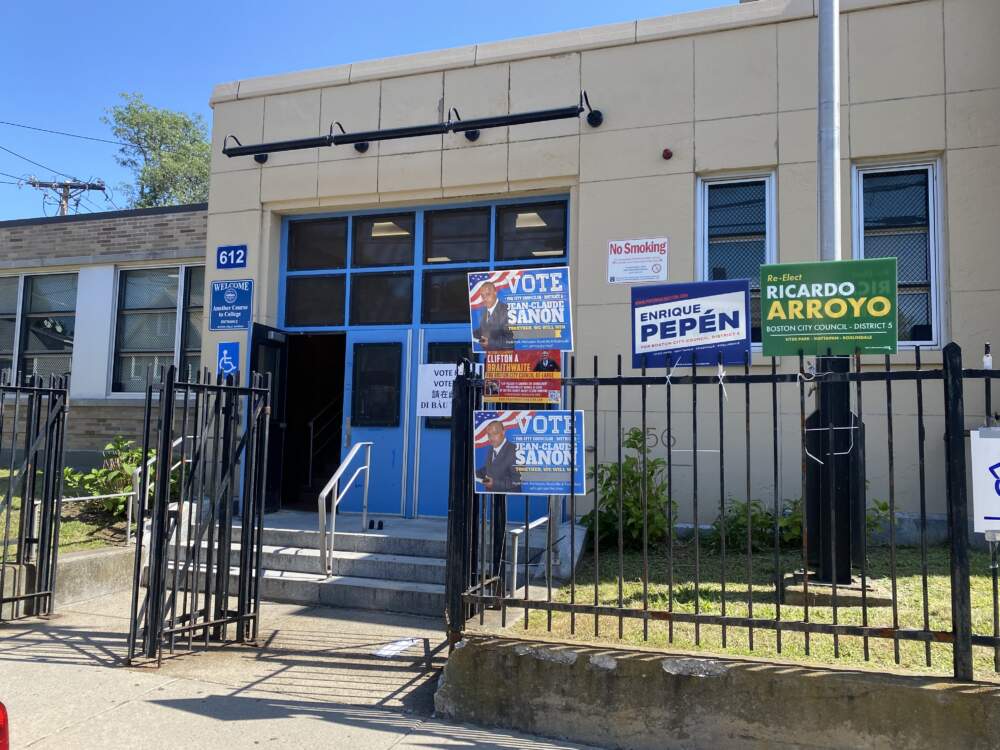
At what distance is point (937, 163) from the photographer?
8.09m

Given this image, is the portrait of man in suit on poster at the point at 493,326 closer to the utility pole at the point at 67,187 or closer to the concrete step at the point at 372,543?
the concrete step at the point at 372,543

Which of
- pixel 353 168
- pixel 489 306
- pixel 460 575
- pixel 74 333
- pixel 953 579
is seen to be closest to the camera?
pixel 953 579

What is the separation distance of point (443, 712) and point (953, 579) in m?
2.81

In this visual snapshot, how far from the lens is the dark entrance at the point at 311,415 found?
1084 centimetres

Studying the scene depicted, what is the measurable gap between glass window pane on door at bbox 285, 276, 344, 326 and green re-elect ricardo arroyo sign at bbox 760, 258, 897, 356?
6.60 m

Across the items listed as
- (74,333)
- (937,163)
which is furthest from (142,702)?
(74,333)

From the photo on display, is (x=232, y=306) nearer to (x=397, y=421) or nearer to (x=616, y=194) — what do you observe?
(x=397, y=421)

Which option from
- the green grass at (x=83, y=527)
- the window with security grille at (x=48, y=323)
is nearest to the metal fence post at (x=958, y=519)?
the green grass at (x=83, y=527)

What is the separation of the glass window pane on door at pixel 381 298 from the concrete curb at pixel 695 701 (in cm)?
593

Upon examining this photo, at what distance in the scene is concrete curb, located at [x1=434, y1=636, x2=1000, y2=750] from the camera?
3.77m

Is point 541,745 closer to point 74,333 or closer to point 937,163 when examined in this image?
point 937,163

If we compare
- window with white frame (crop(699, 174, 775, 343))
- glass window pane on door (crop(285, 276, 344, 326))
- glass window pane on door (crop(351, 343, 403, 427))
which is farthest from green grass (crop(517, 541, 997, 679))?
glass window pane on door (crop(285, 276, 344, 326))

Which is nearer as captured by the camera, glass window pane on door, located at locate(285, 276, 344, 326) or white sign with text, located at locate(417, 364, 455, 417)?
white sign with text, located at locate(417, 364, 455, 417)

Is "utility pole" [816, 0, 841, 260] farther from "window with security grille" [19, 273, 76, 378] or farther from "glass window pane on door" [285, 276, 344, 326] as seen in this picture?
"window with security grille" [19, 273, 76, 378]
